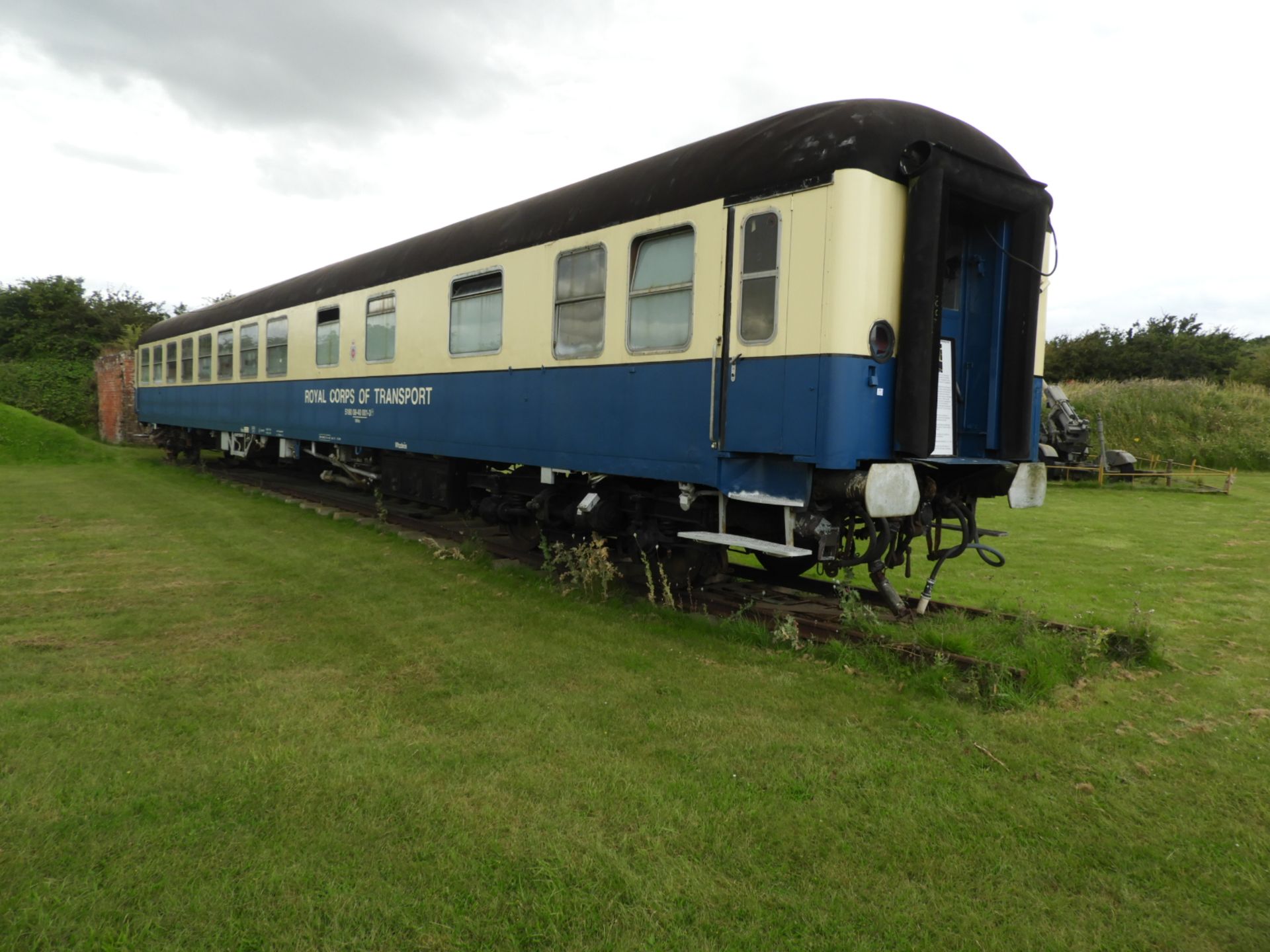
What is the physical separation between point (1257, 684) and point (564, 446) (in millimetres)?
5073

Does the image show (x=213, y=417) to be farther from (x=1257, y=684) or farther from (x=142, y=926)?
(x=1257, y=684)

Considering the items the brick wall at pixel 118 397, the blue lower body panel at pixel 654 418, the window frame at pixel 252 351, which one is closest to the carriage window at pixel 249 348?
the window frame at pixel 252 351

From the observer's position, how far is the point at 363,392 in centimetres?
1041

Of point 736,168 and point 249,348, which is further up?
point 736,168

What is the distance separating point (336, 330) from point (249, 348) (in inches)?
162

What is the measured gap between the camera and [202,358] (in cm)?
1650

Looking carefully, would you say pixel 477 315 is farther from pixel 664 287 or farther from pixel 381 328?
pixel 664 287

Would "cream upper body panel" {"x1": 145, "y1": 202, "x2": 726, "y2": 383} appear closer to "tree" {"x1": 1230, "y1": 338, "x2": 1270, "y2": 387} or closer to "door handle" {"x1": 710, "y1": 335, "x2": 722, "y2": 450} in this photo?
"door handle" {"x1": 710, "y1": 335, "x2": 722, "y2": 450}

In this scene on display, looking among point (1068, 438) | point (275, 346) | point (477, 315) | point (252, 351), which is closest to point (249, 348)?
point (252, 351)

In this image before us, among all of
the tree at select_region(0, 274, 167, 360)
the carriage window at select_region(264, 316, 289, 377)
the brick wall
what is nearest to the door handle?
the carriage window at select_region(264, 316, 289, 377)

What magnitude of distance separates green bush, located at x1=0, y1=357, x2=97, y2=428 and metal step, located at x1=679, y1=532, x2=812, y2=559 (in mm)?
30046

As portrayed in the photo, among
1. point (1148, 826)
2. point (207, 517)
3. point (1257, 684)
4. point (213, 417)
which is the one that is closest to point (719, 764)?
point (1148, 826)

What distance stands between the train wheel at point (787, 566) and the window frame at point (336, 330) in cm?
711

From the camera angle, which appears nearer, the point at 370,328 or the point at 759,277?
the point at 759,277
